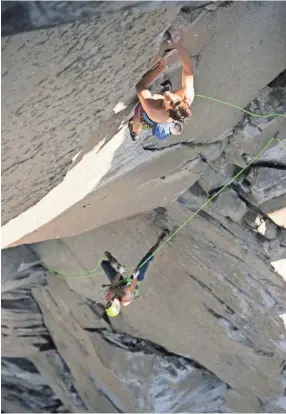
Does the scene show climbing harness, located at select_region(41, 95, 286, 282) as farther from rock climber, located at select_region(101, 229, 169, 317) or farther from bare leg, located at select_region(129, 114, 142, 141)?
bare leg, located at select_region(129, 114, 142, 141)

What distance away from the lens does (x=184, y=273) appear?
3799 mm

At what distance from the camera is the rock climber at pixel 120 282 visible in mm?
3174

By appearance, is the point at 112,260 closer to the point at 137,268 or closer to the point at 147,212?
the point at 137,268

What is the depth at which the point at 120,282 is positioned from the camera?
→ 132 inches

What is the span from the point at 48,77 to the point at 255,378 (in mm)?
3123

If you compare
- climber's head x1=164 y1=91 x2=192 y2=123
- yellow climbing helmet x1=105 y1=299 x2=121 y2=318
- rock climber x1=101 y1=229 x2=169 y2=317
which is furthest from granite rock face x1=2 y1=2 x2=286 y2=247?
yellow climbing helmet x1=105 y1=299 x2=121 y2=318

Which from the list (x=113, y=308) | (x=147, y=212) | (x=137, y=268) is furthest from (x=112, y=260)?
(x=113, y=308)

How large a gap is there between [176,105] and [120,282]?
63.4 inches

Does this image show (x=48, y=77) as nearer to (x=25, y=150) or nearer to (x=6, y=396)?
(x=25, y=150)

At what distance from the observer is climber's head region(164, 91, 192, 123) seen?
1994mm

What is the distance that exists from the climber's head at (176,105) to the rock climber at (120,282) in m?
1.45

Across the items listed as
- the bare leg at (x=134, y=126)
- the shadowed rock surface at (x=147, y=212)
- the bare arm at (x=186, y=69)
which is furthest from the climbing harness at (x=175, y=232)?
the bare arm at (x=186, y=69)

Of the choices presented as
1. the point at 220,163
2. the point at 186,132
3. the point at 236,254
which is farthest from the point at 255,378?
the point at 186,132

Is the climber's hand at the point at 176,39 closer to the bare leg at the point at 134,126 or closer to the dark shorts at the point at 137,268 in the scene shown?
the bare leg at the point at 134,126
